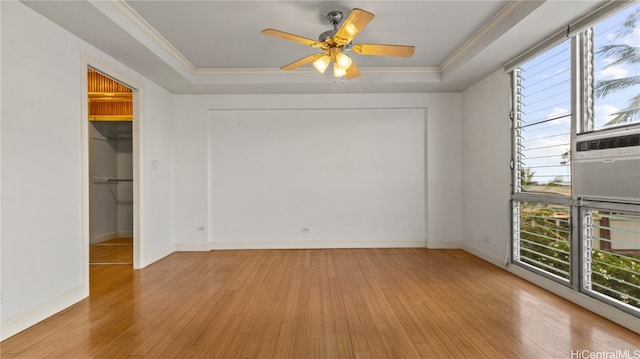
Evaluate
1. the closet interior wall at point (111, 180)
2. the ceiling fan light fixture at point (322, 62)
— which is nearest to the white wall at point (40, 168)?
the ceiling fan light fixture at point (322, 62)

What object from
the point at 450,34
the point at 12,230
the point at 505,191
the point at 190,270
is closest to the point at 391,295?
the point at 505,191

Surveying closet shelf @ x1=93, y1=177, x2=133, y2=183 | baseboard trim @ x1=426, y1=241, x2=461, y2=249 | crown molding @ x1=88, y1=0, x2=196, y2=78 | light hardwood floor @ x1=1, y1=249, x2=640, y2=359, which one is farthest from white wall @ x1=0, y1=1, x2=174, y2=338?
baseboard trim @ x1=426, y1=241, x2=461, y2=249

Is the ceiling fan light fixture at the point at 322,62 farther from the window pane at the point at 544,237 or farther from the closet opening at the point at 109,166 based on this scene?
the closet opening at the point at 109,166

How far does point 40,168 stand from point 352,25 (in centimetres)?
291

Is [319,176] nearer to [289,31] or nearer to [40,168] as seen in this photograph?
[289,31]

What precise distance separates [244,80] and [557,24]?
381 centimetres

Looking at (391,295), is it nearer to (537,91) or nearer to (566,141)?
(566,141)

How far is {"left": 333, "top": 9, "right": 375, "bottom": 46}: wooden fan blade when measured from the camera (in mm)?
2379

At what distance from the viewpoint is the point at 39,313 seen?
2.60 meters

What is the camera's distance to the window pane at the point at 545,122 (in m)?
3.09

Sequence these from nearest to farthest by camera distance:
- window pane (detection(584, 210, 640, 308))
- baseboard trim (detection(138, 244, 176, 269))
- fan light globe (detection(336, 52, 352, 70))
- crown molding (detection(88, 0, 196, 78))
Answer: window pane (detection(584, 210, 640, 308))
crown molding (detection(88, 0, 196, 78))
fan light globe (detection(336, 52, 352, 70))
baseboard trim (detection(138, 244, 176, 269))

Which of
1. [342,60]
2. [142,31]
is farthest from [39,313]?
[342,60]

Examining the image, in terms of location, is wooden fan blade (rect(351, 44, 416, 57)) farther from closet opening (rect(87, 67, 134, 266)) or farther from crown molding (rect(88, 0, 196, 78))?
closet opening (rect(87, 67, 134, 266))

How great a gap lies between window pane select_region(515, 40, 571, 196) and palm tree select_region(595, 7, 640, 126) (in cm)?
39
